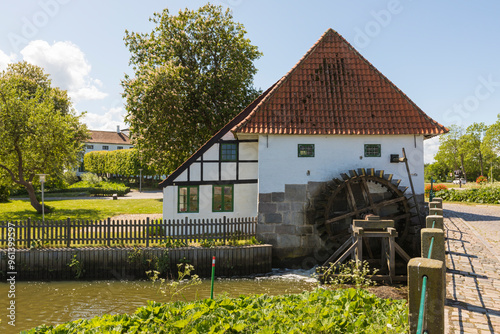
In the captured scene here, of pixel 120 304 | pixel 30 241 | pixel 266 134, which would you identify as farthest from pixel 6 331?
pixel 266 134

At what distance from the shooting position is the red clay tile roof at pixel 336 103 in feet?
43.1

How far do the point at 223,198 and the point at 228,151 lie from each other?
5.86ft

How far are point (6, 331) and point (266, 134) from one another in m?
8.87

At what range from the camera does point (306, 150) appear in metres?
13.2

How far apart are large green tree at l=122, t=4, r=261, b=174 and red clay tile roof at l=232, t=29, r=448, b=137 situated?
261 inches

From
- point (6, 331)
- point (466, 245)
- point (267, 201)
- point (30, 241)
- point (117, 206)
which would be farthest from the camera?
point (117, 206)

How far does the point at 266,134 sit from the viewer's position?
13.1 meters

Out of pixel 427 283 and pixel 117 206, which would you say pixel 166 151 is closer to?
pixel 117 206

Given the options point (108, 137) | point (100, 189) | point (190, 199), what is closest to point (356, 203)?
point (190, 199)

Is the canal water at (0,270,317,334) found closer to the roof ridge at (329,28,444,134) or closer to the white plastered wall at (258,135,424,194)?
the white plastered wall at (258,135,424,194)

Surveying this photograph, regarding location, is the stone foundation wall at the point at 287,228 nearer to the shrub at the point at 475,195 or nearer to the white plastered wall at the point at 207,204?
the white plastered wall at the point at 207,204

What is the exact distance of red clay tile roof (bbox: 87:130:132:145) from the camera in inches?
2662

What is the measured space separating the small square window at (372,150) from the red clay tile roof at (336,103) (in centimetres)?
→ 54

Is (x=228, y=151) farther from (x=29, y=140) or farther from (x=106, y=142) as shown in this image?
(x=106, y=142)
